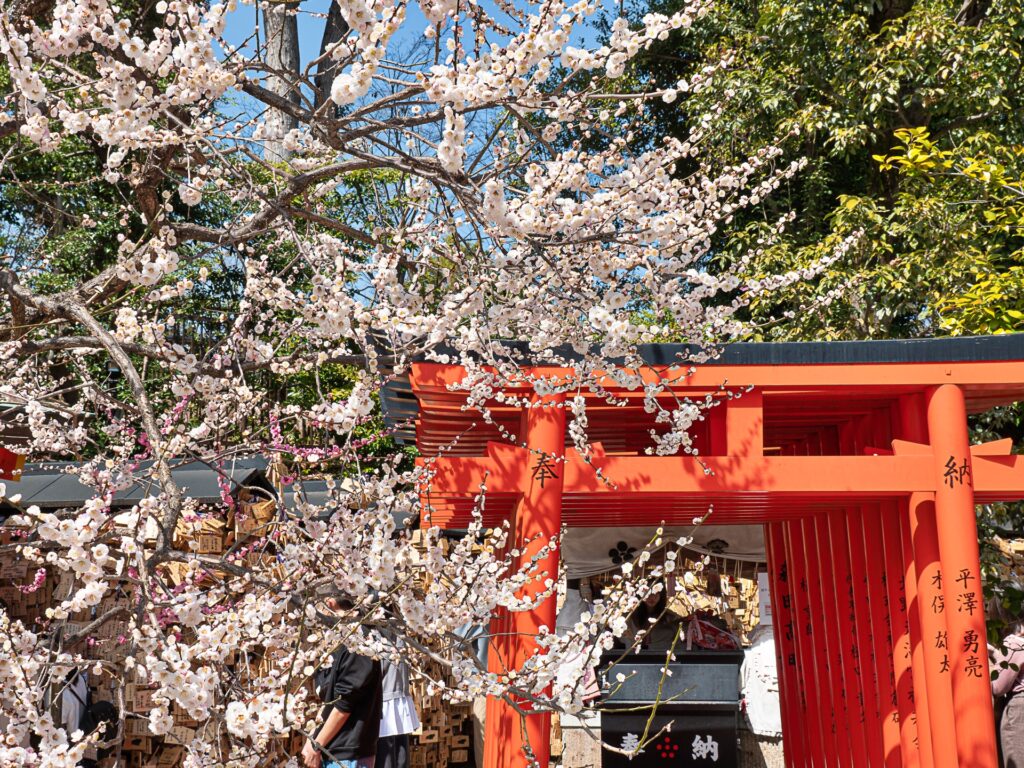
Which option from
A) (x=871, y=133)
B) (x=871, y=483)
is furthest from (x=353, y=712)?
(x=871, y=133)

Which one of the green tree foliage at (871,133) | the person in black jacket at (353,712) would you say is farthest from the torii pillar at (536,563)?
the green tree foliage at (871,133)

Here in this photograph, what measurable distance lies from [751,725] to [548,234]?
7.19 meters

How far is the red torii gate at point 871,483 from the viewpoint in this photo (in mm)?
4199

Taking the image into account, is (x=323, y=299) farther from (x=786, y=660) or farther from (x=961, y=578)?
(x=786, y=660)

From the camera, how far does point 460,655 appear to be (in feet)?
9.03

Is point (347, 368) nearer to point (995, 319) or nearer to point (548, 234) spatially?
point (995, 319)

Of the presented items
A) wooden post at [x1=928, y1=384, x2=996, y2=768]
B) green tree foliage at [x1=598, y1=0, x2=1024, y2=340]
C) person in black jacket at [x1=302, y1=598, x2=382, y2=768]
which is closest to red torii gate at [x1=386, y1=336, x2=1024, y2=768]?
wooden post at [x1=928, y1=384, x2=996, y2=768]

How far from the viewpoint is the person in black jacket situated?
15.1 ft

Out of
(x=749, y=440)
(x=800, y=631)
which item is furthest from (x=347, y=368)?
(x=749, y=440)

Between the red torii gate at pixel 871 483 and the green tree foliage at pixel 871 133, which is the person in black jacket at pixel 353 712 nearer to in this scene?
the red torii gate at pixel 871 483

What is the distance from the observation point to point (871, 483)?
4.36 metres

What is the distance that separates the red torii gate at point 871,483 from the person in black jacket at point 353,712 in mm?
650

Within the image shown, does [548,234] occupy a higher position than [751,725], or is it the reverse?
[548,234]

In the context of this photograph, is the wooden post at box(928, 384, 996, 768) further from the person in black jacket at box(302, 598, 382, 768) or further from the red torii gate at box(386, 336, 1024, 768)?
the person in black jacket at box(302, 598, 382, 768)
